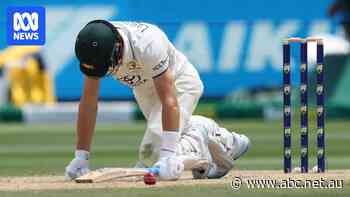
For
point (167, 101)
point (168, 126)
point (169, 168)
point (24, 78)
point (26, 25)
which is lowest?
point (169, 168)

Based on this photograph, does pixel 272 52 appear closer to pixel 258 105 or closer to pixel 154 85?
pixel 258 105

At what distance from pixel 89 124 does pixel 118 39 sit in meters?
0.74

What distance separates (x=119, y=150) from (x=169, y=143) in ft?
20.0

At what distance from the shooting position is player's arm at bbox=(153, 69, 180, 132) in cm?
812

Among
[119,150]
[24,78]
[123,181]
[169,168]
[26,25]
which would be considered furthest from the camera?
[24,78]

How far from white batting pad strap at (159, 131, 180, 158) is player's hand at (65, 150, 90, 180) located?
0.59 meters

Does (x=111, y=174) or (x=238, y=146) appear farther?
(x=238, y=146)

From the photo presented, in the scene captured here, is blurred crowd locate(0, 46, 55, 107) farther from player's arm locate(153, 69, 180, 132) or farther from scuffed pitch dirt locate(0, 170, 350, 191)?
player's arm locate(153, 69, 180, 132)

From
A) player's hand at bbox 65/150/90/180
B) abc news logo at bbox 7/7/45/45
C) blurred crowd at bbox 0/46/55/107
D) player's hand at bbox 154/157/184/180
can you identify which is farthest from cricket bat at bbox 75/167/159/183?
blurred crowd at bbox 0/46/55/107

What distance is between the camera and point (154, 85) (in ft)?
27.3

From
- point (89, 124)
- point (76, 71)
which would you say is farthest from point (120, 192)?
point (76, 71)

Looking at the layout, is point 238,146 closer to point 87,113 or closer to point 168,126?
point 168,126

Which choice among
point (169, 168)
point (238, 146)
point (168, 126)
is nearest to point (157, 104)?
point (168, 126)

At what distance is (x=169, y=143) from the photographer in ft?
26.8
